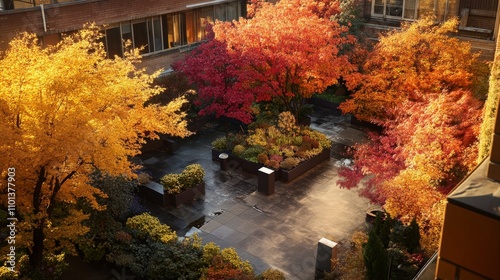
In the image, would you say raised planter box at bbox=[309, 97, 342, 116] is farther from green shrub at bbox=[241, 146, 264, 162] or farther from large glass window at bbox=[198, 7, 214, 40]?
green shrub at bbox=[241, 146, 264, 162]

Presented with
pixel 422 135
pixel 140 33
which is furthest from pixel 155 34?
pixel 422 135

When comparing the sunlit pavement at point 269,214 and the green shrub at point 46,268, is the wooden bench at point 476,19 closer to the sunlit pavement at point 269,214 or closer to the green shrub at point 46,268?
the sunlit pavement at point 269,214

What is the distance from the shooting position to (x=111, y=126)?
57.5 feet

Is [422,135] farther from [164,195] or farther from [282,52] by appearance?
[164,195]

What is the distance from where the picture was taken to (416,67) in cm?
2897

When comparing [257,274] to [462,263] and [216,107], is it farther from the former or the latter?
[462,263]

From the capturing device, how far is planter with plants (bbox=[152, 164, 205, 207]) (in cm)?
2492

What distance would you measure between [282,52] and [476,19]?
16.2 m

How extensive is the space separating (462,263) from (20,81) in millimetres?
14121

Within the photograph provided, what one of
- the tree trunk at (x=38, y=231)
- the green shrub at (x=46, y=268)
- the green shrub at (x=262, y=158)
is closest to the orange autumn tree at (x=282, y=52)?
the green shrub at (x=262, y=158)

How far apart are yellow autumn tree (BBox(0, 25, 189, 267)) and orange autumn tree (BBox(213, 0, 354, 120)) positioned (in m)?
9.40

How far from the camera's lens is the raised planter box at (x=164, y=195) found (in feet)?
81.8

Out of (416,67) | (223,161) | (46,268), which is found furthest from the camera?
(416,67)

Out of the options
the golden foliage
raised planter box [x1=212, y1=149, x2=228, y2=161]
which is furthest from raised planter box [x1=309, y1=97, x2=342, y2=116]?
the golden foliage
